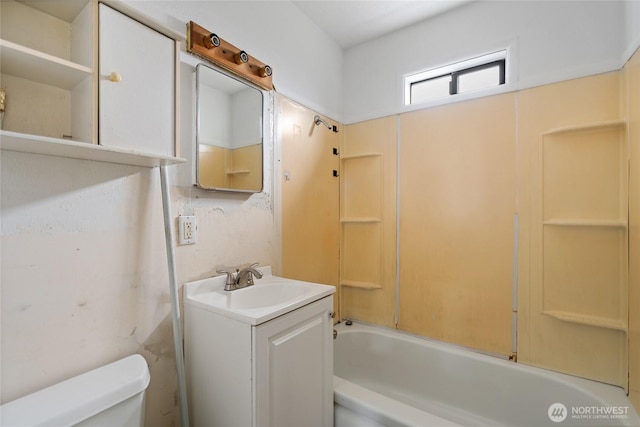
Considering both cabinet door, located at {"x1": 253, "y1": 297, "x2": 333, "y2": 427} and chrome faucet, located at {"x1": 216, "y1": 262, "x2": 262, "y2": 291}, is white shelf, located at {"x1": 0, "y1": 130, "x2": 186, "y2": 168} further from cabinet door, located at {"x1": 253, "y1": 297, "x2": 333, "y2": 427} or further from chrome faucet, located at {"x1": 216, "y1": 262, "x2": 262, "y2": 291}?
cabinet door, located at {"x1": 253, "y1": 297, "x2": 333, "y2": 427}

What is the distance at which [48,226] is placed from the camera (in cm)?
90

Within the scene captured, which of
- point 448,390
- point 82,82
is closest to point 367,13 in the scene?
point 82,82

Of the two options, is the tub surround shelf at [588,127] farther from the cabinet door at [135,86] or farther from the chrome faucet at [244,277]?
the cabinet door at [135,86]

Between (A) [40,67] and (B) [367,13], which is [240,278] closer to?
(A) [40,67]

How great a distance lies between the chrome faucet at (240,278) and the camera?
1357 mm

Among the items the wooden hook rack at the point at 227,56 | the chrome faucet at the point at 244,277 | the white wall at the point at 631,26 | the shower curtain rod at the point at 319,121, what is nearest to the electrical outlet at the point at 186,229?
the chrome faucet at the point at 244,277

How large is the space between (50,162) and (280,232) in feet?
3.66

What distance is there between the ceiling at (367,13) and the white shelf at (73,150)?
1.58 metres

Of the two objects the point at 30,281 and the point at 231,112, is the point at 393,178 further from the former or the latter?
the point at 30,281

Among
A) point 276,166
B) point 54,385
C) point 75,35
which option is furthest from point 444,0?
point 54,385

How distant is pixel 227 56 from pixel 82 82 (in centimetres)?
74

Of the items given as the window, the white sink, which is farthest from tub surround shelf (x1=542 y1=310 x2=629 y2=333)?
the window

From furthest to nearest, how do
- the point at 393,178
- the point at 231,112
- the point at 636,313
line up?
the point at 393,178 < the point at 231,112 < the point at 636,313

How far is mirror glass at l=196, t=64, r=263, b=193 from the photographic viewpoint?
1.36 m
